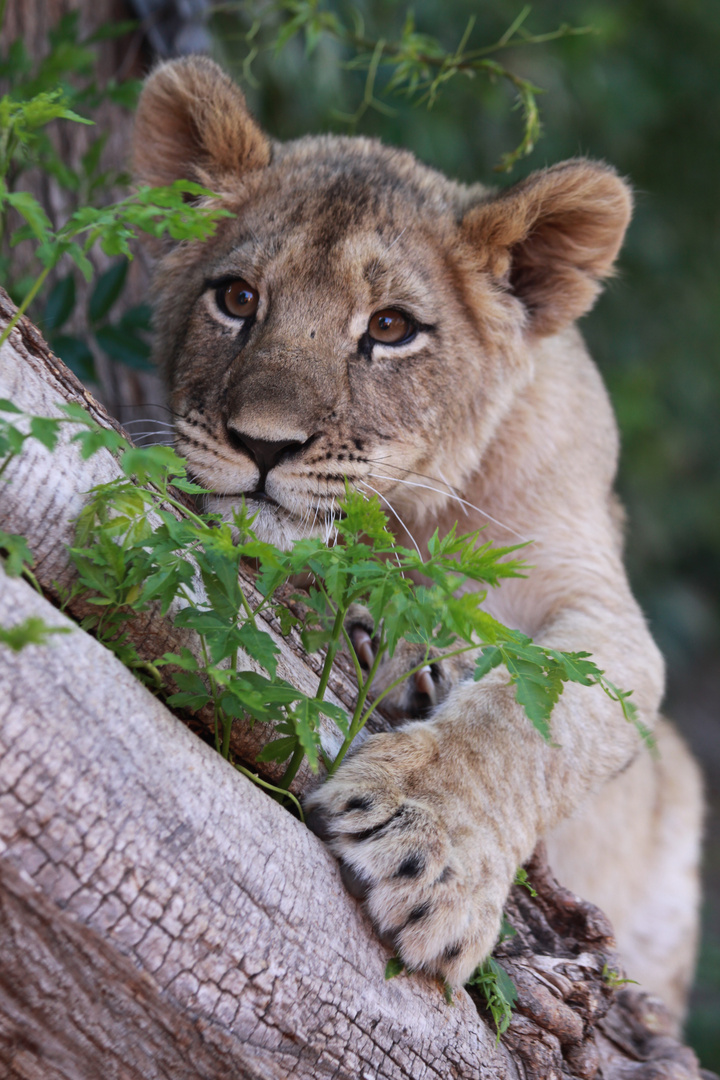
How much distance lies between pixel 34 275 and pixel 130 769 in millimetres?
2644

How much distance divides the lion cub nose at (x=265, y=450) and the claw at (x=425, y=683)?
0.62 meters

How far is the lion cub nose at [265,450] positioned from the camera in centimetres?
243

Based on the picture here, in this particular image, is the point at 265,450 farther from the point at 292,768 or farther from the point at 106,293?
the point at 106,293

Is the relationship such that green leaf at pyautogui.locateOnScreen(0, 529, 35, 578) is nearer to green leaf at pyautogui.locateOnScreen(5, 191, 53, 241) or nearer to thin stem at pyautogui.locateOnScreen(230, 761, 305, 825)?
green leaf at pyautogui.locateOnScreen(5, 191, 53, 241)

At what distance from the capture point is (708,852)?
824 centimetres

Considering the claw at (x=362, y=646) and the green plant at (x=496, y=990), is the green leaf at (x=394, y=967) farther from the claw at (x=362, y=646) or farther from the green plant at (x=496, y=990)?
the claw at (x=362, y=646)

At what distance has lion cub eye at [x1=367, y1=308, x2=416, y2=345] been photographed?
9.29ft

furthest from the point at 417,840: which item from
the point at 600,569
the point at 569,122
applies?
the point at 569,122

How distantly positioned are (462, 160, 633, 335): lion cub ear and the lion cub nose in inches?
40.1

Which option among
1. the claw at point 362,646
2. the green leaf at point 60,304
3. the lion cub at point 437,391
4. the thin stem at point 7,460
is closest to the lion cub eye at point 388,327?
the lion cub at point 437,391

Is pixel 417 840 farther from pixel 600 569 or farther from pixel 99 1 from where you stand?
pixel 99 1

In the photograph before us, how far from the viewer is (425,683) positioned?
8.06ft

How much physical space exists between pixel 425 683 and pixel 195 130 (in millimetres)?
1939

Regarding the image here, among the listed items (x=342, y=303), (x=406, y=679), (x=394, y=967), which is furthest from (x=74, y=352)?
(x=394, y=967)
